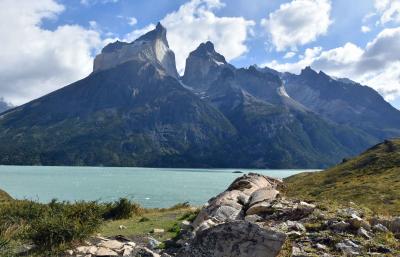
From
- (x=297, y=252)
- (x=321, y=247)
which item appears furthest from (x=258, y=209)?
(x=297, y=252)

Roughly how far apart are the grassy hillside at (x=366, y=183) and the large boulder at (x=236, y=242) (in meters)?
20.3

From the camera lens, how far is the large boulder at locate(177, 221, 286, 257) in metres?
15.4

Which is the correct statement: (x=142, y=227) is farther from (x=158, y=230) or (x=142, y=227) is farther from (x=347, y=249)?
(x=347, y=249)

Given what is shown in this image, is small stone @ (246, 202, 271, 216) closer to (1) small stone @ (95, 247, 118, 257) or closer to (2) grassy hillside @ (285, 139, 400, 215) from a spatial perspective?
(1) small stone @ (95, 247, 118, 257)

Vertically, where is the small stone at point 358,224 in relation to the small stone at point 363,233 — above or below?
above

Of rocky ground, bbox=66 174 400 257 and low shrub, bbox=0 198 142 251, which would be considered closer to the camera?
rocky ground, bbox=66 174 400 257

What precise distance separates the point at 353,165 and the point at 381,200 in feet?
181

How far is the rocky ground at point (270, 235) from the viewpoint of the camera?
1577 centimetres

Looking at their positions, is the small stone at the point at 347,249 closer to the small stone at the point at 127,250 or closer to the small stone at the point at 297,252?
the small stone at the point at 297,252

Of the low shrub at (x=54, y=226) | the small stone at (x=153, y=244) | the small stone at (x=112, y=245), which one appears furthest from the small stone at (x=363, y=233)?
the low shrub at (x=54, y=226)

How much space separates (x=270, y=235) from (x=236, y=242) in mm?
1221

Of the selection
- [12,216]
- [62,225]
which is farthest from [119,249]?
[12,216]

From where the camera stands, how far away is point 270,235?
51.2 feet

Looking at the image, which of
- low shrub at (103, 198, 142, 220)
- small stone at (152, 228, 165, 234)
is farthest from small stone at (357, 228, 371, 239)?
low shrub at (103, 198, 142, 220)
